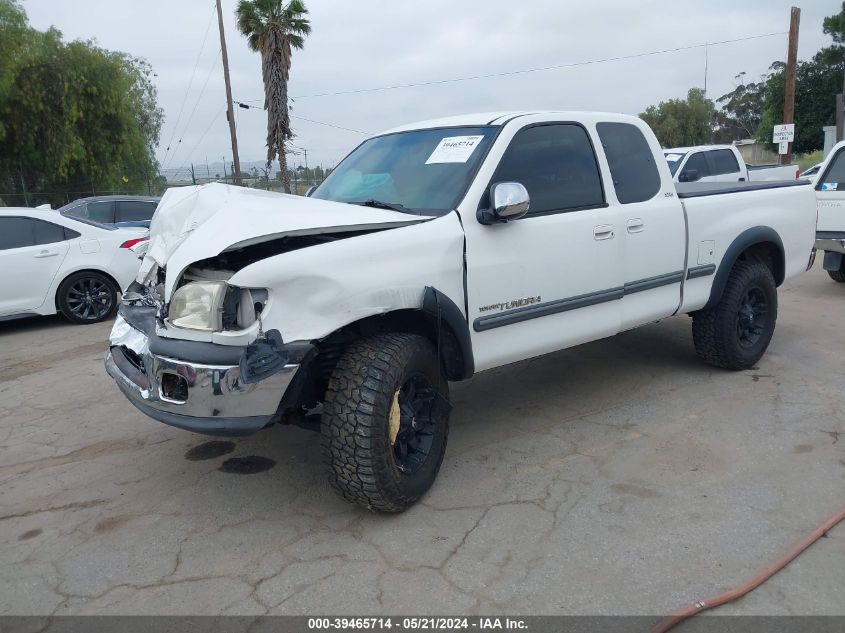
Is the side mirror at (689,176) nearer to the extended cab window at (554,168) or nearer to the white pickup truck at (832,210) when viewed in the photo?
the white pickup truck at (832,210)

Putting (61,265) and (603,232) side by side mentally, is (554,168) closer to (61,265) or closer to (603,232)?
(603,232)

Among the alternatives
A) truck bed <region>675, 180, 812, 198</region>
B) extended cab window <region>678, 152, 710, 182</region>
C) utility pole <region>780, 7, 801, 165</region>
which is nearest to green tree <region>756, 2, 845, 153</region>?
utility pole <region>780, 7, 801, 165</region>

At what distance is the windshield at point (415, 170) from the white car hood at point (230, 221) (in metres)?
0.28

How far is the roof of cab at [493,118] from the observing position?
4.36 meters

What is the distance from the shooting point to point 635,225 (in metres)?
4.66

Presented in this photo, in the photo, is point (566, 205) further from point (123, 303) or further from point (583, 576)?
point (123, 303)

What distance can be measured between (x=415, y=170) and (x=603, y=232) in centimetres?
123

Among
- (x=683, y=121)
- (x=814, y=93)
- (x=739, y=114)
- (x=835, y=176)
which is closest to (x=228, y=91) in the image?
(x=835, y=176)

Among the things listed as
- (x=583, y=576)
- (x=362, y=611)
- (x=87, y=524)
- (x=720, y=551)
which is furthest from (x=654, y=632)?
(x=87, y=524)

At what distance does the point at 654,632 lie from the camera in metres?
2.62

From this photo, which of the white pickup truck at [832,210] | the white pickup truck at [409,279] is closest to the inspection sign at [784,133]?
the white pickup truck at [832,210]

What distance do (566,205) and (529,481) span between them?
168cm

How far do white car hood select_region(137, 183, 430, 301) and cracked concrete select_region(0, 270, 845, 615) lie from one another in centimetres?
120

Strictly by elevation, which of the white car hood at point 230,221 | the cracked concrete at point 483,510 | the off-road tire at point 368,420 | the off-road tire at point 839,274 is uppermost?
the white car hood at point 230,221
